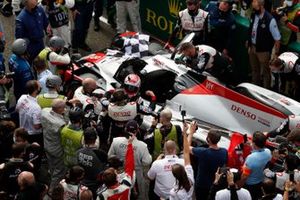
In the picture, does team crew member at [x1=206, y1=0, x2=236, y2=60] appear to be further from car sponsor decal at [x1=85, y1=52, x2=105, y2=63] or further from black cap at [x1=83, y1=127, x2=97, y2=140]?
black cap at [x1=83, y1=127, x2=97, y2=140]

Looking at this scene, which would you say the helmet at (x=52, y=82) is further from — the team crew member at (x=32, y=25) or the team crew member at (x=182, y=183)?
the team crew member at (x=32, y=25)

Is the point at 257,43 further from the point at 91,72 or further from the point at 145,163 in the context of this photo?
the point at 145,163

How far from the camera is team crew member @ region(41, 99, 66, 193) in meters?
9.37

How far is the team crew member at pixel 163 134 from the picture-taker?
9.19 m

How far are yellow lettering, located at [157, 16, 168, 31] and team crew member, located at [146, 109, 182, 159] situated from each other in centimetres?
576

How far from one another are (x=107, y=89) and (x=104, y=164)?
9.34 feet

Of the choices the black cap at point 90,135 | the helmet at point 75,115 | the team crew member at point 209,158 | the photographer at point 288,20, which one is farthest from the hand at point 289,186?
the photographer at point 288,20

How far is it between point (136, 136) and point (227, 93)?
1.91 metres

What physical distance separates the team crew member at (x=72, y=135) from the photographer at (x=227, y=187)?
6.56 ft

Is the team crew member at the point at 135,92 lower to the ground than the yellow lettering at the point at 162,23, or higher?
higher

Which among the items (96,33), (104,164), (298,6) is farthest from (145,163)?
(96,33)

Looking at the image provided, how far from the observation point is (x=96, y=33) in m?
15.3

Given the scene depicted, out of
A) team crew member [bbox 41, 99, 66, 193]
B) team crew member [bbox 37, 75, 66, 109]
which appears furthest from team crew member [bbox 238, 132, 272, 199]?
team crew member [bbox 37, 75, 66, 109]

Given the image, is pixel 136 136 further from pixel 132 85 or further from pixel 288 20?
pixel 288 20
